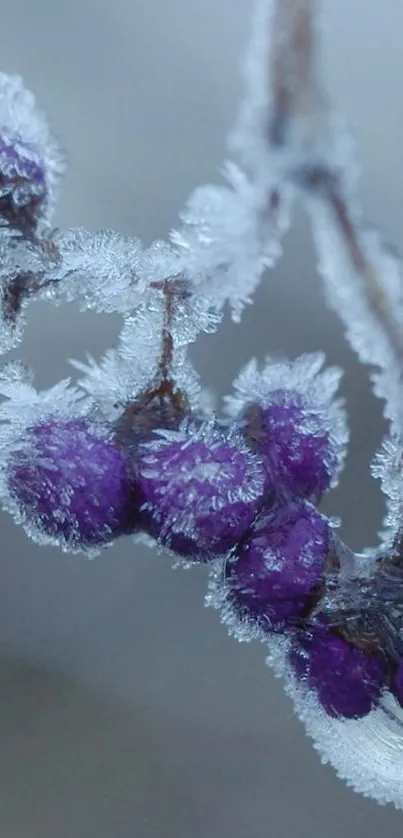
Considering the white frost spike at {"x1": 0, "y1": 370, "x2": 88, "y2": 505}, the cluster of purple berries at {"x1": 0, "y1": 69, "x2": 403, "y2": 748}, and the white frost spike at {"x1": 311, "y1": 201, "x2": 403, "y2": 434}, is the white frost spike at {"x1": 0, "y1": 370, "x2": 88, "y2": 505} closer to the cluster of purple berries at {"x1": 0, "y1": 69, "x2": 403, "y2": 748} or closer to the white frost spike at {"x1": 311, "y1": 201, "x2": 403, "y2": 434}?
the cluster of purple berries at {"x1": 0, "y1": 69, "x2": 403, "y2": 748}

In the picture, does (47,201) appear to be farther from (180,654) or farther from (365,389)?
(180,654)

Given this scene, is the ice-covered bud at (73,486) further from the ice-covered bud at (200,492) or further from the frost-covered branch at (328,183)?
the frost-covered branch at (328,183)

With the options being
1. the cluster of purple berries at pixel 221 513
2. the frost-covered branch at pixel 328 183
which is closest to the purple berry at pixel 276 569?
the cluster of purple berries at pixel 221 513

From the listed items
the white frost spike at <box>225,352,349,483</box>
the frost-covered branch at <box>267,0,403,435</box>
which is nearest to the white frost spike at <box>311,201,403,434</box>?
the frost-covered branch at <box>267,0,403,435</box>

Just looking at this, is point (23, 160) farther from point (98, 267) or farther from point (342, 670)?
point (342, 670)

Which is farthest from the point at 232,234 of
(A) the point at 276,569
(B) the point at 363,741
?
(B) the point at 363,741
